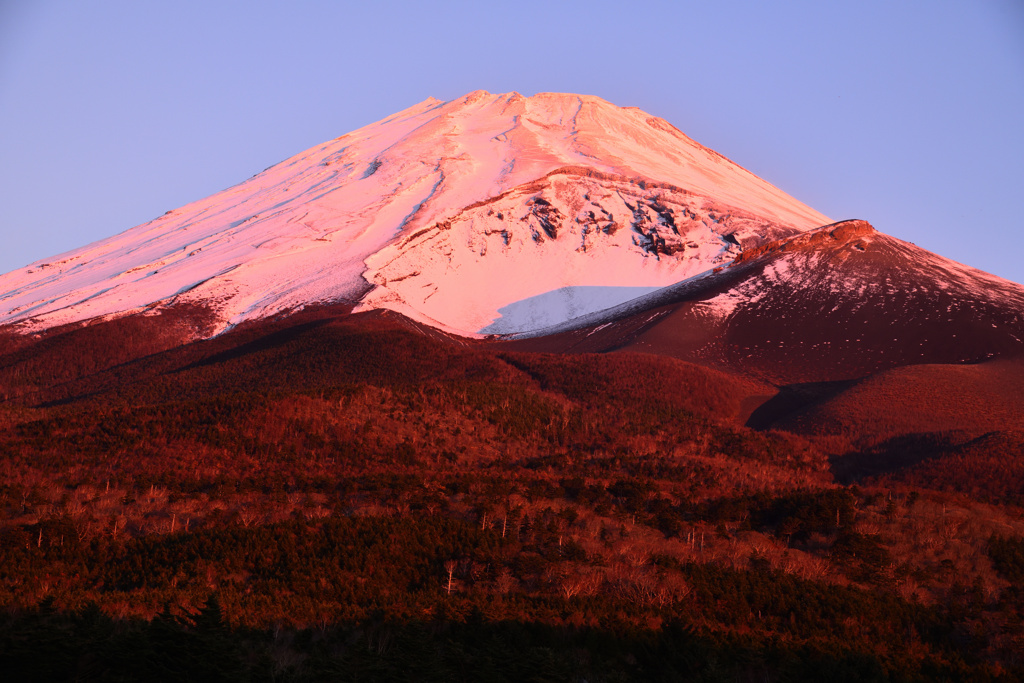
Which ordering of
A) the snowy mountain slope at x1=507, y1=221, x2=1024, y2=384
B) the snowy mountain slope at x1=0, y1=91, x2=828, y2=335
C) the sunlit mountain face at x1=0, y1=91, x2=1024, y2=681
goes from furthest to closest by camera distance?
the snowy mountain slope at x1=0, y1=91, x2=828, y2=335
the snowy mountain slope at x1=507, y1=221, x2=1024, y2=384
the sunlit mountain face at x1=0, y1=91, x2=1024, y2=681

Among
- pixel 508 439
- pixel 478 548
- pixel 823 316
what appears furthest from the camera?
pixel 823 316

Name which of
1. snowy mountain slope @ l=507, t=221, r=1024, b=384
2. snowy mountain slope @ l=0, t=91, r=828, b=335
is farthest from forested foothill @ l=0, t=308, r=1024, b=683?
snowy mountain slope @ l=0, t=91, r=828, b=335

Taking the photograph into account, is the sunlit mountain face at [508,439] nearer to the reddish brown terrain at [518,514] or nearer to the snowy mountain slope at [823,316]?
the reddish brown terrain at [518,514]

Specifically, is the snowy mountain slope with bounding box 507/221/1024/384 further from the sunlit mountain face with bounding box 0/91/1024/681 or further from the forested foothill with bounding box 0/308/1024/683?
the forested foothill with bounding box 0/308/1024/683

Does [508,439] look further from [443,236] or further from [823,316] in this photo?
[443,236]

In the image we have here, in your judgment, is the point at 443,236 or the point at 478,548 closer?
the point at 478,548

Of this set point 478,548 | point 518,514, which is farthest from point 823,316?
point 478,548
